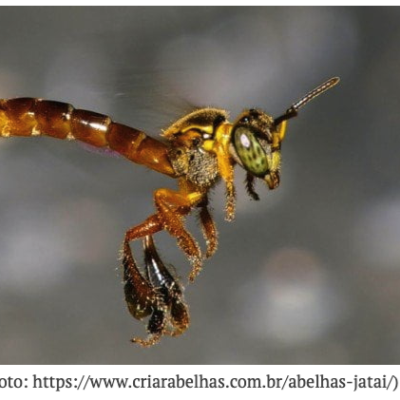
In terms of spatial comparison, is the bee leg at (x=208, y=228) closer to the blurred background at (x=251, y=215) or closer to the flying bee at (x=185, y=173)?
the flying bee at (x=185, y=173)

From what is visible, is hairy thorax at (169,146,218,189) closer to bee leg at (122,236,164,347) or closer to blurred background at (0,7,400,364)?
bee leg at (122,236,164,347)

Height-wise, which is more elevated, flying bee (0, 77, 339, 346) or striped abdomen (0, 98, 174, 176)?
striped abdomen (0, 98, 174, 176)

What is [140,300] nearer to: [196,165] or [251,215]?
[196,165]

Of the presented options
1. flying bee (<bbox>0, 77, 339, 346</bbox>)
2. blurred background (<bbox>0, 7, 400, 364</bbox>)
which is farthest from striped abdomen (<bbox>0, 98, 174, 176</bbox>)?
blurred background (<bbox>0, 7, 400, 364</bbox>)

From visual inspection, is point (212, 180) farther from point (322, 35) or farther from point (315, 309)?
point (315, 309)

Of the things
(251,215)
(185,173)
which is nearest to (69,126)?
(185,173)

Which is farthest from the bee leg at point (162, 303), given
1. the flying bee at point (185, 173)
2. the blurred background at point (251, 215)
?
the blurred background at point (251, 215)
